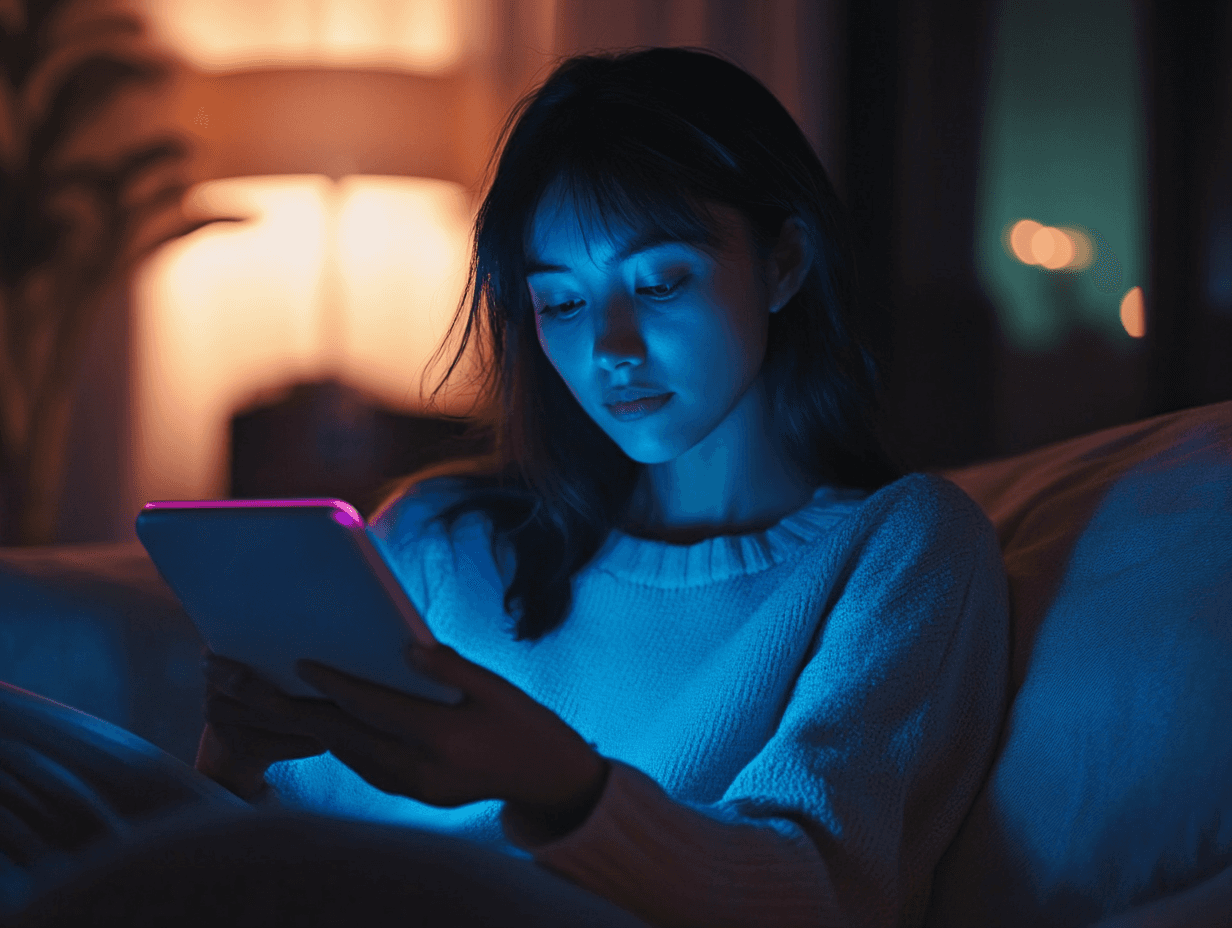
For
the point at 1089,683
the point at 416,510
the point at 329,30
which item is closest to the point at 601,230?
the point at 416,510

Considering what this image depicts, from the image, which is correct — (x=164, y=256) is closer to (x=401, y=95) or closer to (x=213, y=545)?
(x=401, y=95)

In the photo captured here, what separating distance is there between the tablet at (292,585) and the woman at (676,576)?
0.02m

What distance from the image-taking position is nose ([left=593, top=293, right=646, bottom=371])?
87 cm

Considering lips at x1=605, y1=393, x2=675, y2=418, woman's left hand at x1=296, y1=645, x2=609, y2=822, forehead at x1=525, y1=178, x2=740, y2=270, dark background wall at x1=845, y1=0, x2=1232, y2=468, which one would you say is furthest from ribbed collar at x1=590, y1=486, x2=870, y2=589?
dark background wall at x1=845, y1=0, x2=1232, y2=468

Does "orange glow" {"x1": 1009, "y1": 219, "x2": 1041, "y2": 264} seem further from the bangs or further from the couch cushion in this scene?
the bangs

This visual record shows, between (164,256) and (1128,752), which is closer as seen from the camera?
(1128,752)

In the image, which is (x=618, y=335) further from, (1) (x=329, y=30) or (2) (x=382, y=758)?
(1) (x=329, y=30)

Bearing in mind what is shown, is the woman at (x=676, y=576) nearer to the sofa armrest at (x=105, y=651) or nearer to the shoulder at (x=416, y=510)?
the shoulder at (x=416, y=510)

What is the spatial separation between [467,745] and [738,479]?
20.5 inches

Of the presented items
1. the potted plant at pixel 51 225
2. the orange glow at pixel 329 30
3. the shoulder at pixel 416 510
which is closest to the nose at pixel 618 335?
the shoulder at pixel 416 510

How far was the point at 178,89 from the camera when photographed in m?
2.36

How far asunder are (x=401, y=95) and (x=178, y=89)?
0.66 metres

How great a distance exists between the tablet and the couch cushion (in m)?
0.41

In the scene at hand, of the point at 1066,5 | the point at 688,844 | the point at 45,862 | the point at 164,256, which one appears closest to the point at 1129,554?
the point at 688,844
